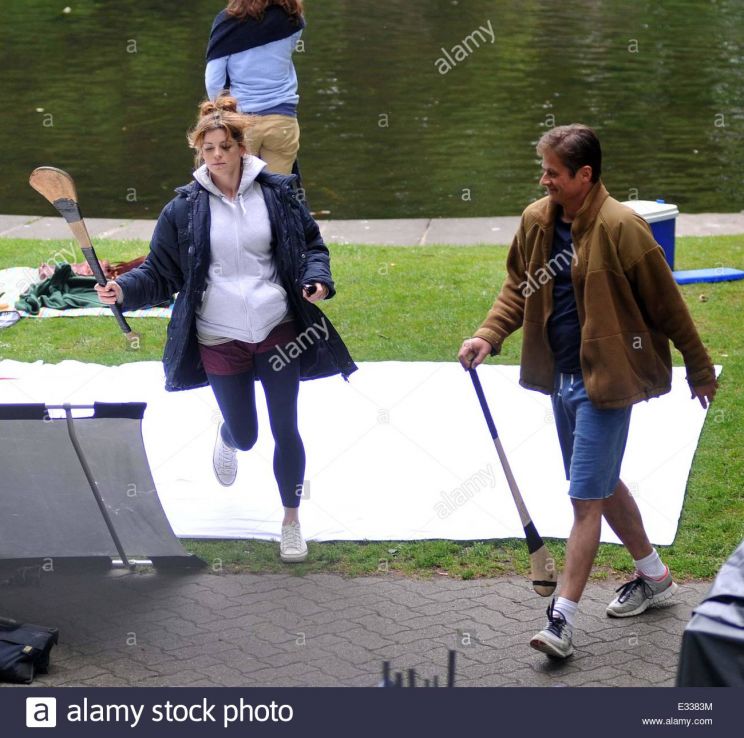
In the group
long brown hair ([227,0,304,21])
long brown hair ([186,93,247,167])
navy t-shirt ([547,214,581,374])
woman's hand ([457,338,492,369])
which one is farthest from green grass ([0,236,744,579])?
long brown hair ([227,0,304,21])

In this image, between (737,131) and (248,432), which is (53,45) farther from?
(248,432)

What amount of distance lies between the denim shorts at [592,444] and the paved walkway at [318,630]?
644 millimetres

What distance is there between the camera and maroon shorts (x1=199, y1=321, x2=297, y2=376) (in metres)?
5.49

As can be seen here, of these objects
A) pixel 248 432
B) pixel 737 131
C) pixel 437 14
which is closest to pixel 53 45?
pixel 437 14

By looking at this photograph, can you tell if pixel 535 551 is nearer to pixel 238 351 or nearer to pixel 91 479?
pixel 238 351

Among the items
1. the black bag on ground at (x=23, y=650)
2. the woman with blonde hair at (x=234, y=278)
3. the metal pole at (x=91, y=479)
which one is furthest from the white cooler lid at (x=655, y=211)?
the black bag on ground at (x=23, y=650)

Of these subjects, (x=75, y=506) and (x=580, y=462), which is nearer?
(x=580, y=462)

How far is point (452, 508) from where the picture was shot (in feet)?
20.3

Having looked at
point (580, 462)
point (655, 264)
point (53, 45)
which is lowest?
point (53, 45)

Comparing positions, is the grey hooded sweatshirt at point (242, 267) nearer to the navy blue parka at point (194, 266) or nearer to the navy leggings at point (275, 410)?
the navy blue parka at point (194, 266)

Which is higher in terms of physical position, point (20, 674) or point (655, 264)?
point (655, 264)

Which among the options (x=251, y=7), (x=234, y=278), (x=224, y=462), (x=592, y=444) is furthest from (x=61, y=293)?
(x=592, y=444)

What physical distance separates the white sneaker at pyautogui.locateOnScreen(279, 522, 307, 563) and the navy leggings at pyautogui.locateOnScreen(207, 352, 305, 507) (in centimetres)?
12

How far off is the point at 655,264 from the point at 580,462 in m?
0.78
